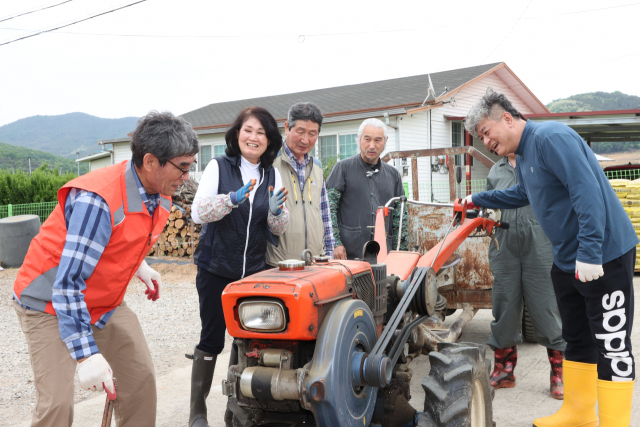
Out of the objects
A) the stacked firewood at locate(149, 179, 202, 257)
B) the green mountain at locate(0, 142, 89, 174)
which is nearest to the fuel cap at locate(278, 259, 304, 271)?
the stacked firewood at locate(149, 179, 202, 257)

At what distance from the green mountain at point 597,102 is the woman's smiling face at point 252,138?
2847 inches

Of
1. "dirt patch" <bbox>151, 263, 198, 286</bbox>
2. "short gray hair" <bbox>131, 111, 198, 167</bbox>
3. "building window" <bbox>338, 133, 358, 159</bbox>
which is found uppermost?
"building window" <bbox>338, 133, 358, 159</bbox>

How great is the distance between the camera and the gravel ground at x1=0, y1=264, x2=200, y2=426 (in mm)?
4023

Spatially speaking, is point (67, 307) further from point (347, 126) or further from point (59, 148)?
point (59, 148)

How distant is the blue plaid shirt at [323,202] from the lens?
3.43m

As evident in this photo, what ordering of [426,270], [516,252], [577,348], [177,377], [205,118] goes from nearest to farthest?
[426,270] → [577,348] → [516,252] → [177,377] → [205,118]

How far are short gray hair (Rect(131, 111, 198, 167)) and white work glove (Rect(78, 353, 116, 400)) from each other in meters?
0.81

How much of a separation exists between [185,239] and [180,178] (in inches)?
354

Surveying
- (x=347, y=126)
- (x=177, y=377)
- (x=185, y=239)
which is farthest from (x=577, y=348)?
(x=347, y=126)

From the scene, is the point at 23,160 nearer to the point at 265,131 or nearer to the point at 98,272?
the point at 265,131

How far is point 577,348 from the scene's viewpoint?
314 cm

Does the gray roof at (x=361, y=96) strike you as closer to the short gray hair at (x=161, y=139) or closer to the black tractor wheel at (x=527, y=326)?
the black tractor wheel at (x=527, y=326)

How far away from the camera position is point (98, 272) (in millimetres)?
2107

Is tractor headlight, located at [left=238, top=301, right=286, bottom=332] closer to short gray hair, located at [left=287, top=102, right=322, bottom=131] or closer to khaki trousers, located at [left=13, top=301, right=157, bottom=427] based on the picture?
khaki trousers, located at [left=13, top=301, right=157, bottom=427]
